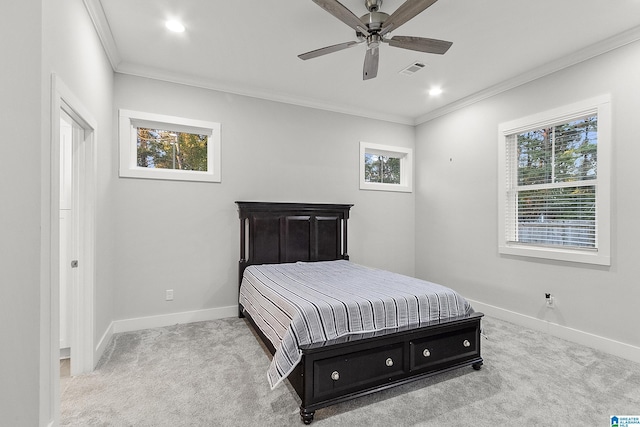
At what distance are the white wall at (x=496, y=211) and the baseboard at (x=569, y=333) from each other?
42 millimetres

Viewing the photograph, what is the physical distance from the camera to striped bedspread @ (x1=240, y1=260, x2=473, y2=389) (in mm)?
2031

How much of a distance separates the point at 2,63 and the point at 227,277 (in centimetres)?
300

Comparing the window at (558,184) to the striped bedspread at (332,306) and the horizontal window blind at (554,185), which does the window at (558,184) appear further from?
the striped bedspread at (332,306)

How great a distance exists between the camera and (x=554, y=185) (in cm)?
340

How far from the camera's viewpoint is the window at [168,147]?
135 inches

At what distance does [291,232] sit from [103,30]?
2.75 m

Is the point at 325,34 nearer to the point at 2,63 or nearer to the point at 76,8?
the point at 76,8

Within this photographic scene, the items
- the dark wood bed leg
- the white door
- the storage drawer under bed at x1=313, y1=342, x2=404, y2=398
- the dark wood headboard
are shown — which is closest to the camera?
the dark wood bed leg

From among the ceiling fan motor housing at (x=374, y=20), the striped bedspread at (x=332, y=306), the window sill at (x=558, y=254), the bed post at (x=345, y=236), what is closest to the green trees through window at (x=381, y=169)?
the bed post at (x=345, y=236)

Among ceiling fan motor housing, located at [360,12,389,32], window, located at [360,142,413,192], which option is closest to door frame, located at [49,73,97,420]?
ceiling fan motor housing, located at [360,12,389,32]

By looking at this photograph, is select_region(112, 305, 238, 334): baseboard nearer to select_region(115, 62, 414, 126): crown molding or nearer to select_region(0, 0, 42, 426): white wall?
select_region(0, 0, 42, 426): white wall

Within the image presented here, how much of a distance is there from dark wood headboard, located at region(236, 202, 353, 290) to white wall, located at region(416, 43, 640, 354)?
154 cm

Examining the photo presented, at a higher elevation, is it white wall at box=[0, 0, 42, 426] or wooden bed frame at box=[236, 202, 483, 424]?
white wall at box=[0, 0, 42, 426]

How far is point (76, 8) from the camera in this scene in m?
2.08
